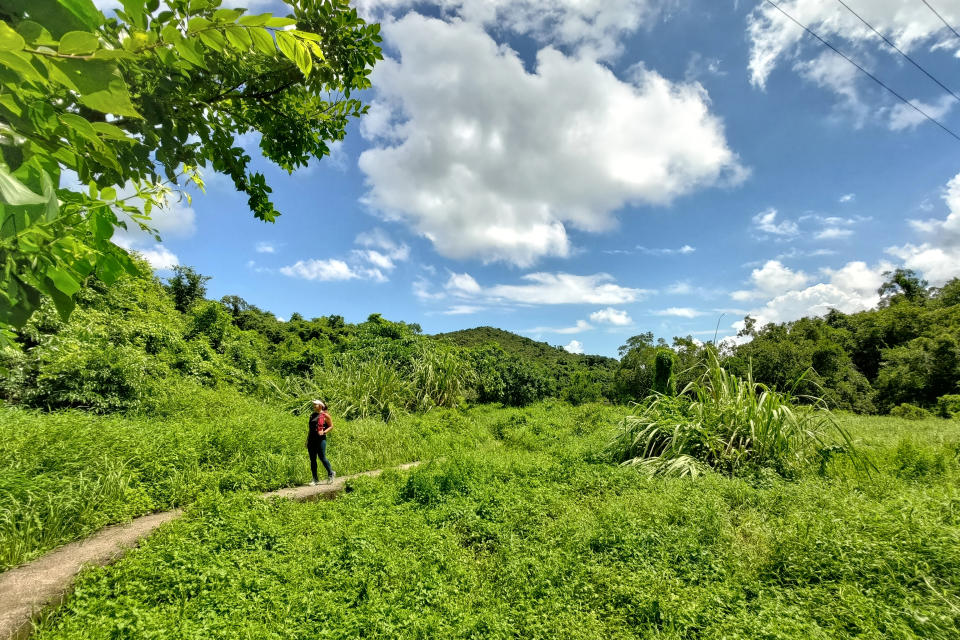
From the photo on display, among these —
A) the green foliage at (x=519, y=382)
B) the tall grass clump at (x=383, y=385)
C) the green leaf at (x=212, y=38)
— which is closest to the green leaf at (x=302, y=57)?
the green leaf at (x=212, y=38)

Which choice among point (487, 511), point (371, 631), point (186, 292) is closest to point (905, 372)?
point (487, 511)

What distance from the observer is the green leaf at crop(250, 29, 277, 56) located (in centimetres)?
67

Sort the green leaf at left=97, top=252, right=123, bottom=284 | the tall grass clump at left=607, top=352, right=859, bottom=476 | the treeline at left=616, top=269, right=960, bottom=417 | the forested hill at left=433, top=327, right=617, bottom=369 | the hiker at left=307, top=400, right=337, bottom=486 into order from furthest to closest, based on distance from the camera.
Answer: the forested hill at left=433, top=327, right=617, bottom=369 < the treeline at left=616, top=269, right=960, bottom=417 < the hiker at left=307, top=400, right=337, bottom=486 < the tall grass clump at left=607, top=352, right=859, bottom=476 < the green leaf at left=97, top=252, right=123, bottom=284

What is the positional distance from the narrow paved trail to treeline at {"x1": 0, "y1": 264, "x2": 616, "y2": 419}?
5.88 feet

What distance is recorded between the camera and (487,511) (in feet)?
15.8

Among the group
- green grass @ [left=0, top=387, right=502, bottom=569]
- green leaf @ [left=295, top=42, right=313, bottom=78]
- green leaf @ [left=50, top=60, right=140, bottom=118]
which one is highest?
green leaf @ [left=295, top=42, right=313, bottom=78]

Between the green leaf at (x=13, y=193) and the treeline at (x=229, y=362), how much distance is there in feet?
1.28

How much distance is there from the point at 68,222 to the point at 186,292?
19892 mm

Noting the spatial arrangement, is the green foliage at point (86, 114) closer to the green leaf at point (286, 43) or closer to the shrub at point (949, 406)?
the green leaf at point (286, 43)

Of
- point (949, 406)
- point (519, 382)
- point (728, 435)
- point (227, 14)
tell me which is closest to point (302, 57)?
point (227, 14)

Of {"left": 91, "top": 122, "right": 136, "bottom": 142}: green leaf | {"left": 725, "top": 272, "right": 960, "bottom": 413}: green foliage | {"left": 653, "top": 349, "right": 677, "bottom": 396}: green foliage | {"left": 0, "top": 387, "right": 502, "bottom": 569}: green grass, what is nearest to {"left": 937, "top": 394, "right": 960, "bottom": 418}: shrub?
{"left": 725, "top": 272, "right": 960, "bottom": 413}: green foliage

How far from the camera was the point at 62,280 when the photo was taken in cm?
72

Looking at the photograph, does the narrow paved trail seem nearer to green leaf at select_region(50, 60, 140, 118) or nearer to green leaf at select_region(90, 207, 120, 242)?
green leaf at select_region(90, 207, 120, 242)

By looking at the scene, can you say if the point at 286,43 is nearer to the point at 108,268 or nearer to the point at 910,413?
the point at 108,268
